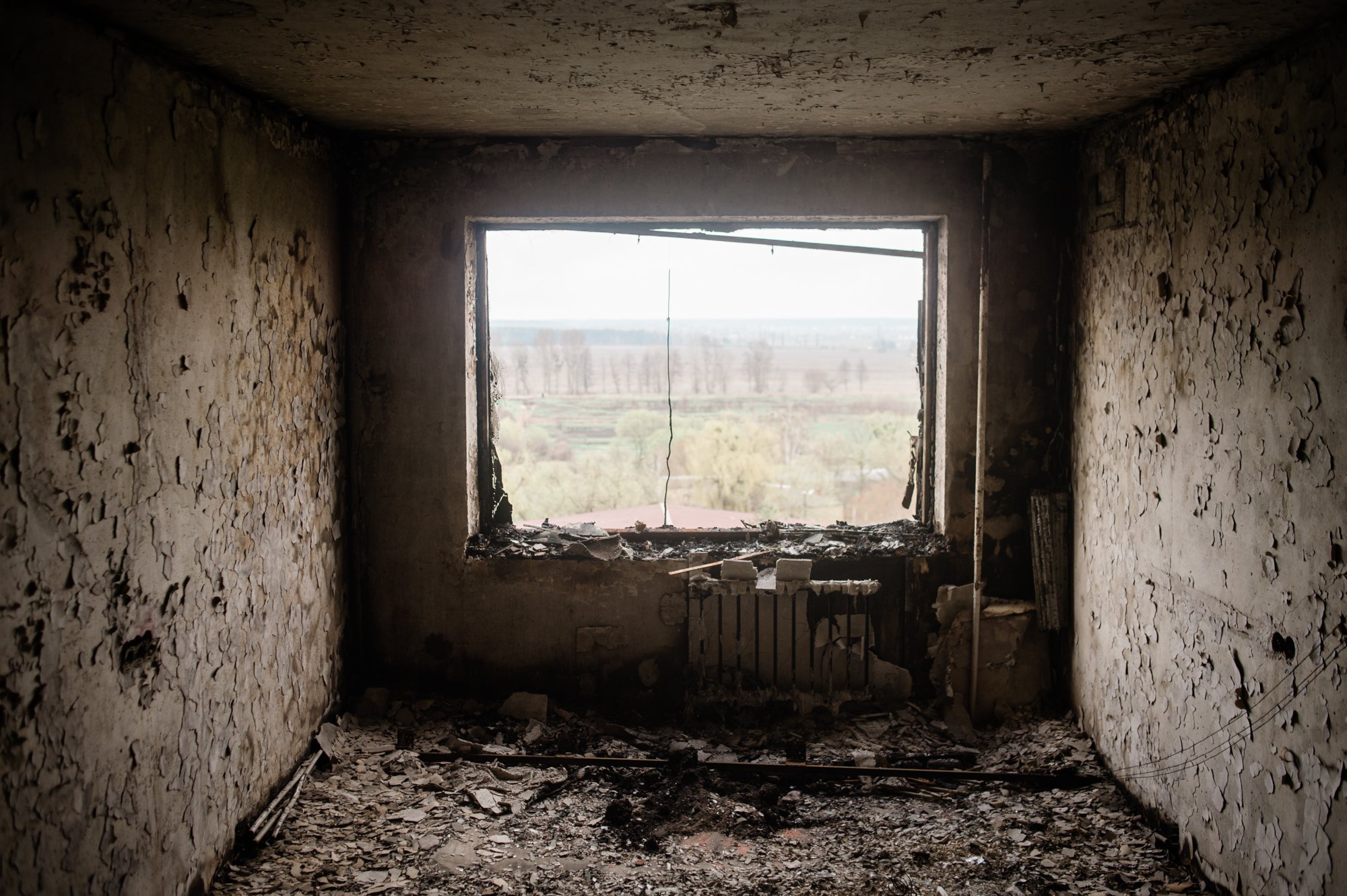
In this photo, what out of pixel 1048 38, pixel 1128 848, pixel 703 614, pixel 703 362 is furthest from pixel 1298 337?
pixel 703 362

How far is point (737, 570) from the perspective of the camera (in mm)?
3268

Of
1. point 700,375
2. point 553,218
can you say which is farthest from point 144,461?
point 700,375

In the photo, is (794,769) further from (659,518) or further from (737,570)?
(659,518)

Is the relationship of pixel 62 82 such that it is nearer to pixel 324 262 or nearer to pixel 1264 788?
pixel 324 262

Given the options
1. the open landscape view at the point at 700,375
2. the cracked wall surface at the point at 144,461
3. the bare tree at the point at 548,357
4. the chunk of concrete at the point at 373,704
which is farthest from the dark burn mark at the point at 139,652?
the bare tree at the point at 548,357

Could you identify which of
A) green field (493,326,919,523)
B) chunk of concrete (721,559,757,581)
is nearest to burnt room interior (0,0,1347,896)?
chunk of concrete (721,559,757,581)

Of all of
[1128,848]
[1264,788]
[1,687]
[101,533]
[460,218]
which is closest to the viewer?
[1,687]

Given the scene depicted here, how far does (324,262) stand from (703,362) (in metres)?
1.72

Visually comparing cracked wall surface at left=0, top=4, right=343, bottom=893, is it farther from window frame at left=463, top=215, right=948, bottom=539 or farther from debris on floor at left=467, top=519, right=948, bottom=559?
debris on floor at left=467, top=519, right=948, bottom=559

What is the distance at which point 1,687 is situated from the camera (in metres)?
1.60

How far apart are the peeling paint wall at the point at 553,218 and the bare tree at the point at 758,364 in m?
1.23

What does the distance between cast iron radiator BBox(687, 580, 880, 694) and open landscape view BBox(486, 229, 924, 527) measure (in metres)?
0.38

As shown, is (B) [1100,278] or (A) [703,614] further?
(A) [703,614]

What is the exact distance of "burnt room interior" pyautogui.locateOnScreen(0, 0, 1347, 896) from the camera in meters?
1.82
